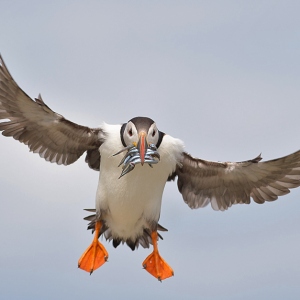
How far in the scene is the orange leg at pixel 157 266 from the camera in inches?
744

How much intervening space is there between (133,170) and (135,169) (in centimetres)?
4

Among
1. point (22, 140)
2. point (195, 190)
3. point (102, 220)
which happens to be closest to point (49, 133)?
point (22, 140)

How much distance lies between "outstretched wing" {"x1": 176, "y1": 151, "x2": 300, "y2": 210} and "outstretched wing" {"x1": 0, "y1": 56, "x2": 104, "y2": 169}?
201 centimetres

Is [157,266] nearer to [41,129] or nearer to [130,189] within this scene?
[130,189]

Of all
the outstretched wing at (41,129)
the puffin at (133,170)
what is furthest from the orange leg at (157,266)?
the outstretched wing at (41,129)

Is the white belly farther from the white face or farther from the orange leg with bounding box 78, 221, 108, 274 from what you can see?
the orange leg with bounding box 78, 221, 108, 274

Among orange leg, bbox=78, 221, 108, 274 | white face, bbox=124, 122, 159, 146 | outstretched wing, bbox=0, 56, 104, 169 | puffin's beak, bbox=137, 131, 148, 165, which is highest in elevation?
outstretched wing, bbox=0, 56, 104, 169

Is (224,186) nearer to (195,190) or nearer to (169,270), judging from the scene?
(195,190)

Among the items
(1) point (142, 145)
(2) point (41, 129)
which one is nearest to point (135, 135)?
(1) point (142, 145)

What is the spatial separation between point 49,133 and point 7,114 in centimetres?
91

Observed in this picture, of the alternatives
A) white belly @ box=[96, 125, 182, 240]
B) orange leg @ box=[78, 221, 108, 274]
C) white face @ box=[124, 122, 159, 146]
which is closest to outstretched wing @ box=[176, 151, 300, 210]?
white belly @ box=[96, 125, 182, 240]

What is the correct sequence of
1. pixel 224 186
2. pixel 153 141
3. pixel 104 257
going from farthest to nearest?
pixel 224 186
pixel 104 257
pixel 153 141

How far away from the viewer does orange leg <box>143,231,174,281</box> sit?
1889 cm

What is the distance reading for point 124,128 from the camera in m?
17.7
